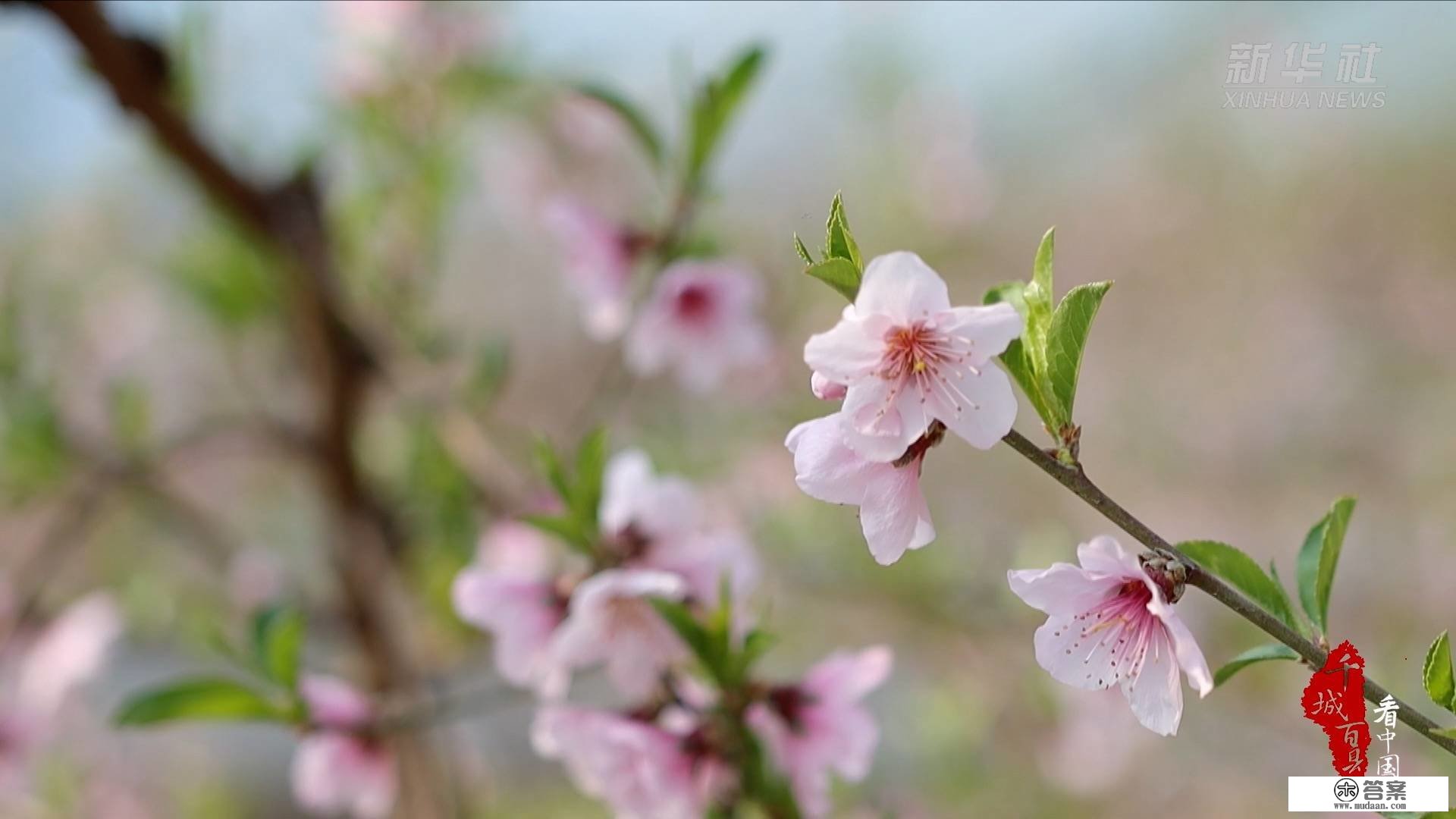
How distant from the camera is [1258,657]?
36 centimetres

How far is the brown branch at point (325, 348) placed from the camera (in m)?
0.77

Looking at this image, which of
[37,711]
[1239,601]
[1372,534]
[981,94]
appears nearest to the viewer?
[1239,601]

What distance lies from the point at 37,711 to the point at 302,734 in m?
0.52

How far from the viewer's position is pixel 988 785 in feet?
4.57

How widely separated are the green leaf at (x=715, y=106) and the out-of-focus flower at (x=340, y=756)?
394mm

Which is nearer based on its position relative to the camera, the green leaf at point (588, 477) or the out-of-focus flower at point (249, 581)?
the green leaf at point (588, 477)

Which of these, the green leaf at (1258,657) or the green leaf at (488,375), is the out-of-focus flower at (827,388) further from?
the green leaf at (488,375)

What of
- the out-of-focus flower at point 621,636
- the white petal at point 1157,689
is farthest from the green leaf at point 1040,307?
the out-of-focus flower at point 621,636

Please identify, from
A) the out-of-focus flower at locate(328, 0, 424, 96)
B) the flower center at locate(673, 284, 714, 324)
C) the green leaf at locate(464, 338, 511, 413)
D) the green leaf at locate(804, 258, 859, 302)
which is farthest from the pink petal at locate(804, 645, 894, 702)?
the out-of-focus flower at locate(328, 0, 424, 96)

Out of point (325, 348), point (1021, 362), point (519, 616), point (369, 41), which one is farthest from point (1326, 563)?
point (369, 41)

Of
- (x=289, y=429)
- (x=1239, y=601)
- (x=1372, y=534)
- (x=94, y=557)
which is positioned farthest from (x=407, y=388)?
(x=1372, y=534)

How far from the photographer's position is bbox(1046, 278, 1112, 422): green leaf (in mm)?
328

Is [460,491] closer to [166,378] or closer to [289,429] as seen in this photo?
[289,429]

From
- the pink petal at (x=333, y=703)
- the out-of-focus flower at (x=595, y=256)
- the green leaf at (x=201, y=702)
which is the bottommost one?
the green leaf at (x=201, y=702)
